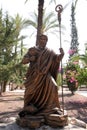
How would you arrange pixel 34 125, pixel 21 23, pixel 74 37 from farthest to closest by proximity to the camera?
pixel 74 37, pixel 21 23, pixel 34 125

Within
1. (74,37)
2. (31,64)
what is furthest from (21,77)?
(74,37)

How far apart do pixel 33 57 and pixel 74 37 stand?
48.4m

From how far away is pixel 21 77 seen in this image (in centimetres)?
2216

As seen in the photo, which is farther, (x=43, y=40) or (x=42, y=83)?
(x=43, y=40)

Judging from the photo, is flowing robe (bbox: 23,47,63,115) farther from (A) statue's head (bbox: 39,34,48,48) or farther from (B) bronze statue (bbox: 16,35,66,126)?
(A) statue's head (bbox: 39,34,48,48)

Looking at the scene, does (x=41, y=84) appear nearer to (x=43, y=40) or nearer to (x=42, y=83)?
(x=42, y=83)

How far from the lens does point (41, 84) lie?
26.2ft

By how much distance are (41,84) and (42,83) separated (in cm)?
3

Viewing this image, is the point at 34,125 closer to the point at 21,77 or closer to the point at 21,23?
the point at 21,77

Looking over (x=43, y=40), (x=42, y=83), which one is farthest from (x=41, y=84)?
(x=43, y=40)

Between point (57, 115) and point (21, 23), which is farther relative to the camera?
point (21, 23)

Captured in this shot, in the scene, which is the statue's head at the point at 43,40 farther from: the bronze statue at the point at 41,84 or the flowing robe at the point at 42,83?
the flowing robe at the point at 42,83

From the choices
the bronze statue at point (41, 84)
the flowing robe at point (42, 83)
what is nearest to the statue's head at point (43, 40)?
the bronze statue at point (41, 84)

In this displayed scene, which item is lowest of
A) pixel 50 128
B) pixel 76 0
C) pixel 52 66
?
pixel 50 128
